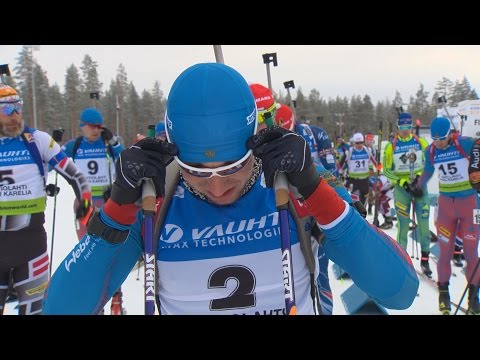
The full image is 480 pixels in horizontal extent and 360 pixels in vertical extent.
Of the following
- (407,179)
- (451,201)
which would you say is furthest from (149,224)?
(407,179)

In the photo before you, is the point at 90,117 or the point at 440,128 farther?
the point at 90,117

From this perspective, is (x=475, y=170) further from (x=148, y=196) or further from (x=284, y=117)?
(x=148, y=196)

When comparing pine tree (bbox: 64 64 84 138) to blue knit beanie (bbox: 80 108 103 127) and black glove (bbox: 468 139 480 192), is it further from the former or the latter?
black glove (bbox: 468 139 480 192)

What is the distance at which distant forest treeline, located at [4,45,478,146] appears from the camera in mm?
50125

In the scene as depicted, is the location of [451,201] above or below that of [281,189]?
below

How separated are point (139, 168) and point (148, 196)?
0.11 meters

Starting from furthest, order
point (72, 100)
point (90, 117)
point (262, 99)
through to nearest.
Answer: point (72, 100)
point (90, 117)
point (262, 99)

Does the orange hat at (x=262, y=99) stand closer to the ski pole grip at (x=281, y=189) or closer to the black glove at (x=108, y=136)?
the ski pole grip at (x=281, y=189)

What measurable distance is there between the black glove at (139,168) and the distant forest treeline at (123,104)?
116 feet

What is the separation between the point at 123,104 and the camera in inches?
2464

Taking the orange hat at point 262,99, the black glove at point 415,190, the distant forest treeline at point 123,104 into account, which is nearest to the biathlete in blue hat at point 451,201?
the black glove at point 415,190

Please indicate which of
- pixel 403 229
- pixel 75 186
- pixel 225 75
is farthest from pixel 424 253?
pixel 225 75

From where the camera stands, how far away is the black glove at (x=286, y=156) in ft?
4.65
